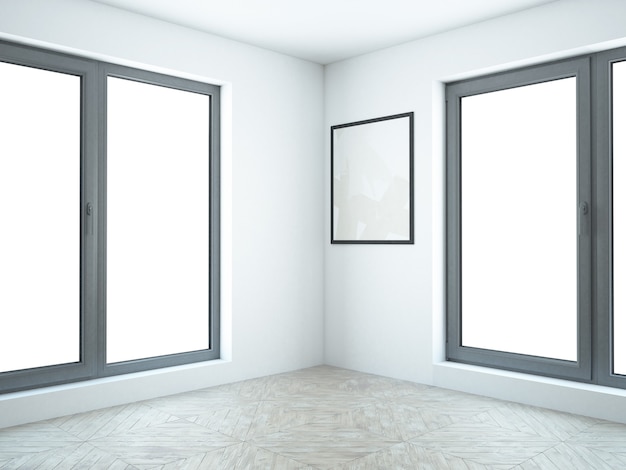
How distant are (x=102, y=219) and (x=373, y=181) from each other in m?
2.31

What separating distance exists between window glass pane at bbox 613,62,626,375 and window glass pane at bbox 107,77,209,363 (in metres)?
3.10

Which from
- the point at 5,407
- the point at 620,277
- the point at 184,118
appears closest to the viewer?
the point at 5,407

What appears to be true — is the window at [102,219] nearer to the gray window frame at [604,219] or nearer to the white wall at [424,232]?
the white wall at [424,232]

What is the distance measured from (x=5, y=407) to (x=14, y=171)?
59.4 inches

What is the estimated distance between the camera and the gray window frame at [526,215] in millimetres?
4234

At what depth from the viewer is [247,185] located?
523 cm

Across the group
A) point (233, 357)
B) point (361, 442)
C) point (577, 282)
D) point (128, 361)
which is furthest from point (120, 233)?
point (577, 282)

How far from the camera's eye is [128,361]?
4609 mm

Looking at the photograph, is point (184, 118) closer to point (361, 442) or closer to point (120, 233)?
point (120, 233)

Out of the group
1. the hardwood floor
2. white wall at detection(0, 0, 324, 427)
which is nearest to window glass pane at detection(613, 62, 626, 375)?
the hardwood floor

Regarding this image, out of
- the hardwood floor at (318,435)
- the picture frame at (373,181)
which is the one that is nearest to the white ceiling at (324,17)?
the picture frame at (373,181)

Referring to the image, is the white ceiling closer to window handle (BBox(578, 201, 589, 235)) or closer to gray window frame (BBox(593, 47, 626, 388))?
gray window frame (BBox(593, 47, 626, 388))

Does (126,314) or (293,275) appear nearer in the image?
(126,314)

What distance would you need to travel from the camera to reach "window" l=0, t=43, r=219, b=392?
407 cm
